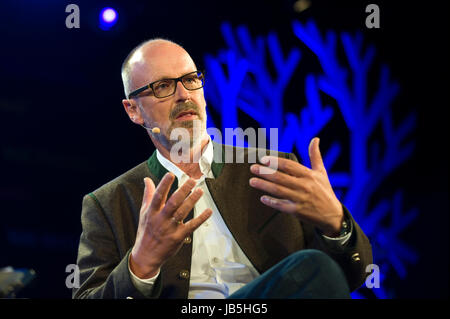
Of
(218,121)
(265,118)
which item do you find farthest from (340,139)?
(218,121)

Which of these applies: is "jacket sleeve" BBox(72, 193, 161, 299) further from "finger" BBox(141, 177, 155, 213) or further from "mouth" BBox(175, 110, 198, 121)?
"mouth" BBox(175, 110, 198, 121)

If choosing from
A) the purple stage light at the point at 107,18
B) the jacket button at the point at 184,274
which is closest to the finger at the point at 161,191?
the jacket button at the point at 184,274

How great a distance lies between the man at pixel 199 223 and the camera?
1.21m

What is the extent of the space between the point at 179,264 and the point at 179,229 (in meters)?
0.34

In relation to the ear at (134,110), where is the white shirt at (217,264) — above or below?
below

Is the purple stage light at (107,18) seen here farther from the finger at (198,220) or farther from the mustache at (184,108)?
the finger at (198,220)

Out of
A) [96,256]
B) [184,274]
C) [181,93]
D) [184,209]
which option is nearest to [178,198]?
[184,209]

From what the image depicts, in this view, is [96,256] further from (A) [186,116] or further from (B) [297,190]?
(B) [297,190]

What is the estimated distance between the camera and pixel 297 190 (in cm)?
124

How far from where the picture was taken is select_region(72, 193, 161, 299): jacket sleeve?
1.42 metres

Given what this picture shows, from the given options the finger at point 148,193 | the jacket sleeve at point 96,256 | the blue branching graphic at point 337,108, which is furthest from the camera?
the blue branching graphic at point 337,108

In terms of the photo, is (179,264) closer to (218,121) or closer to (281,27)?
(218,121)

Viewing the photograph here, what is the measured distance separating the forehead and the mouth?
0.16 m

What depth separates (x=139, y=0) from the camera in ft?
11.9
